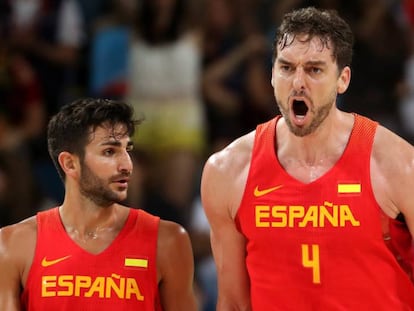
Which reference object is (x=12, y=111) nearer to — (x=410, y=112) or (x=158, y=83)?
(x=158, y=83)

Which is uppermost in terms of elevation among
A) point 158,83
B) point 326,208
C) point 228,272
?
point 158,83

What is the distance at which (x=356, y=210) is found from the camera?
4.43m

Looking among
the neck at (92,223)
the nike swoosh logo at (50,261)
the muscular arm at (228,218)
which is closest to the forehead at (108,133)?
the neck at (92,223)

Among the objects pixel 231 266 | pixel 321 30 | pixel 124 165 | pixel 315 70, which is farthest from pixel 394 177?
pixel 124 165

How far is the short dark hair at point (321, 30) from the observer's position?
178 inches

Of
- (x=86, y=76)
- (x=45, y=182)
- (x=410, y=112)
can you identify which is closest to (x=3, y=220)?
(x=45, y=182)

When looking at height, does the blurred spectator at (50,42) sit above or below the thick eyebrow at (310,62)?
above

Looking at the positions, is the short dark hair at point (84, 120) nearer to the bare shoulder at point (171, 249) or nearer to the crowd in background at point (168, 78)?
the bare shoulder at point (171, 249)

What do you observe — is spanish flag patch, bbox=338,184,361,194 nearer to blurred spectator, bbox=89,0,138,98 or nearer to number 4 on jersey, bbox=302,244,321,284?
number 4 on jersey, bbox=302,244,321,284

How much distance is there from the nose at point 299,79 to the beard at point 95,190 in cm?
96

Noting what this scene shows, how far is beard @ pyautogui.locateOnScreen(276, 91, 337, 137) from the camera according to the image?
14.7 ft

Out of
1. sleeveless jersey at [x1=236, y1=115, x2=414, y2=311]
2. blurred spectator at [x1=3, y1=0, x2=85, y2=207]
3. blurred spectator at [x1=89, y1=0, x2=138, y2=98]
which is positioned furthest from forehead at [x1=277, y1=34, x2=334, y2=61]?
blurred spectator at [x1=3, y1=0, x2=85, y2=207]

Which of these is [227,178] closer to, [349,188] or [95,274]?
[349,188]

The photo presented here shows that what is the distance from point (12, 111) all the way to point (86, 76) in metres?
0.67
